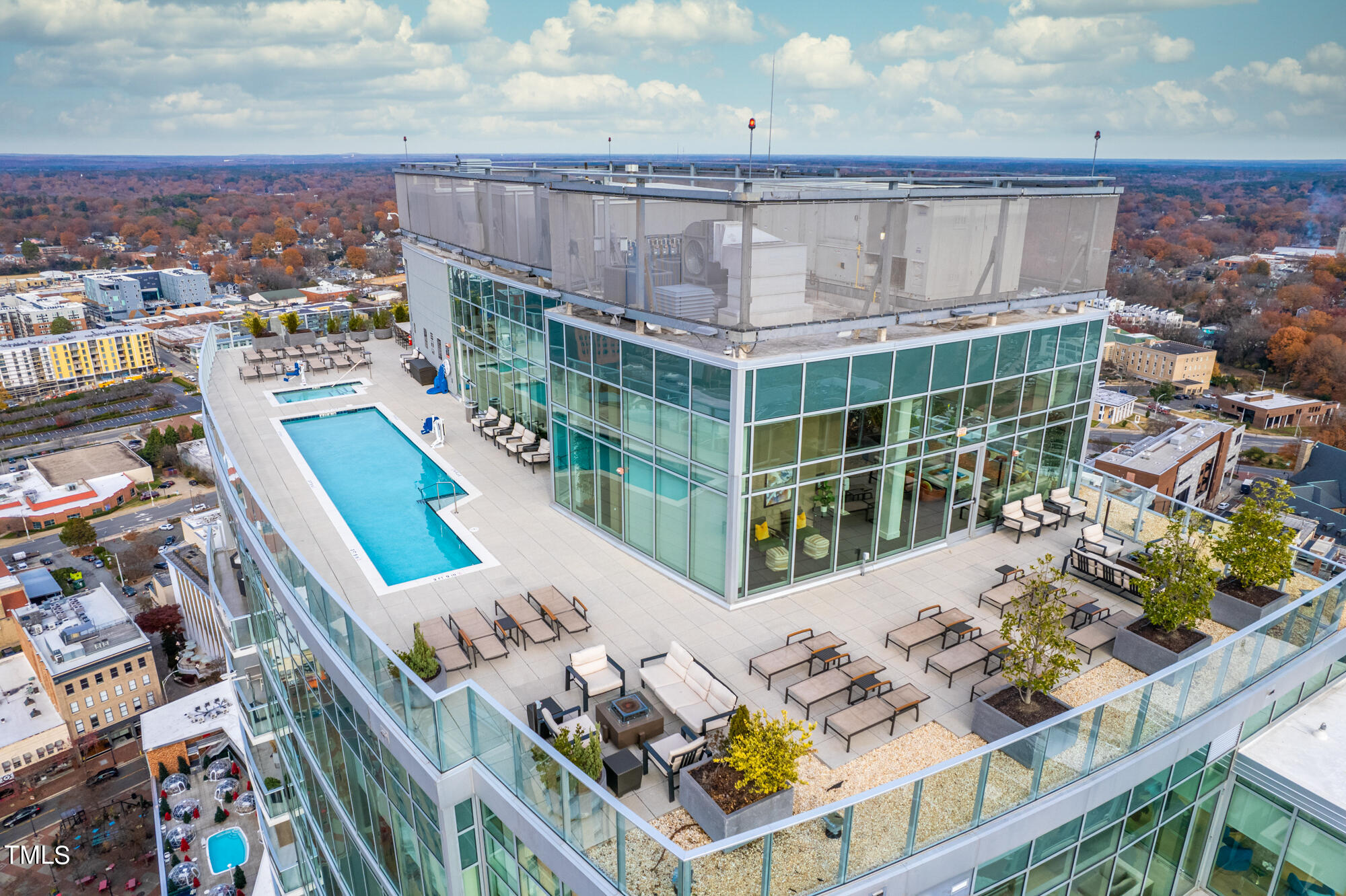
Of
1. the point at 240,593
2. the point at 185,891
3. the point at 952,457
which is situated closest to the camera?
the point at 952,457

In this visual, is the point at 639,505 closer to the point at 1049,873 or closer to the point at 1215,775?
the point at 1049,873

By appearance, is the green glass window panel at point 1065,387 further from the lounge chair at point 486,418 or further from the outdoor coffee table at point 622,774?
the lounge chair at point 486,418

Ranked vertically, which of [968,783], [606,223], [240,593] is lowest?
[240,593]

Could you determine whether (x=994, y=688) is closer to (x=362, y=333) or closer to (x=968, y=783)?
(x=968, y=783)

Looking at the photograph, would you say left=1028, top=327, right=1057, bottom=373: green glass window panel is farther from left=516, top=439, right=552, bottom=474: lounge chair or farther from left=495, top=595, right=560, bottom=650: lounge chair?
left=516, top=439, right=552, bottom=474: lounge chair

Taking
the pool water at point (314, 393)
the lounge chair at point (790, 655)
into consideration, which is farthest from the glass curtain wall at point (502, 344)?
the lounge chair at point (790, 655)

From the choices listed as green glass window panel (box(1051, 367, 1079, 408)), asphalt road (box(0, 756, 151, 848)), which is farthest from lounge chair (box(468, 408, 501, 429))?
asphalt road (box(0, 756, 151, 848))

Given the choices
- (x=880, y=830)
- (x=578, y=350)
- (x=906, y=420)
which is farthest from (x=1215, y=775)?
(x=578, y=350)

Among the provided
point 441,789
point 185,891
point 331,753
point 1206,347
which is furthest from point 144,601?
point 1206,347
